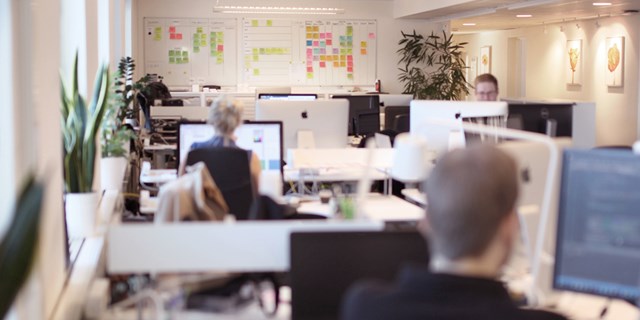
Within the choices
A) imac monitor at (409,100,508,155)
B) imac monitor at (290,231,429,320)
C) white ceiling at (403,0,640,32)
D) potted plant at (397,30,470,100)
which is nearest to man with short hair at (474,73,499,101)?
imac monitor at (409,100,508,155)

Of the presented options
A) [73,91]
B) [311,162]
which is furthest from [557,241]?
[73,91]

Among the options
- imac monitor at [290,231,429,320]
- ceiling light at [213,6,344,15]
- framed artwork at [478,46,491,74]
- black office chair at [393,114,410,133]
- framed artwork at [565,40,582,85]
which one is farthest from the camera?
framed artwork at [478,46,491,74]

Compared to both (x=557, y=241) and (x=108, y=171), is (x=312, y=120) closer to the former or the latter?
(x=108, y=171)

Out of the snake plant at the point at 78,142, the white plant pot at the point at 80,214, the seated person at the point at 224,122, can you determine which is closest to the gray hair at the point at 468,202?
the white plant pot at the point at 80,214

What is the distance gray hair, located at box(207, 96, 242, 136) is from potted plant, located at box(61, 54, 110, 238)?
2.15ft

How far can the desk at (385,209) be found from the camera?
4.64m

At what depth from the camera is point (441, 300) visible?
180cm

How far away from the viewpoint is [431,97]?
12953 mm

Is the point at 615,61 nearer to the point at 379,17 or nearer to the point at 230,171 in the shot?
the point at 379,17

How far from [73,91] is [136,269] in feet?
7.92

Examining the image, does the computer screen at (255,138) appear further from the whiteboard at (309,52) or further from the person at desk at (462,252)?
the whiteboard at (309,52)

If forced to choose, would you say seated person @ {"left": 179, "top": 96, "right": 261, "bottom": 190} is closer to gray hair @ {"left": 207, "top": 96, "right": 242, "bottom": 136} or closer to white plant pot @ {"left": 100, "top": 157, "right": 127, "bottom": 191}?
gray hair @ {"left": 207, "top": 96, "right": 242, "bottom": 136}

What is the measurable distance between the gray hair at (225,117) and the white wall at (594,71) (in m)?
8.94

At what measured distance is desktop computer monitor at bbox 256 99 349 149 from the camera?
239 inches
